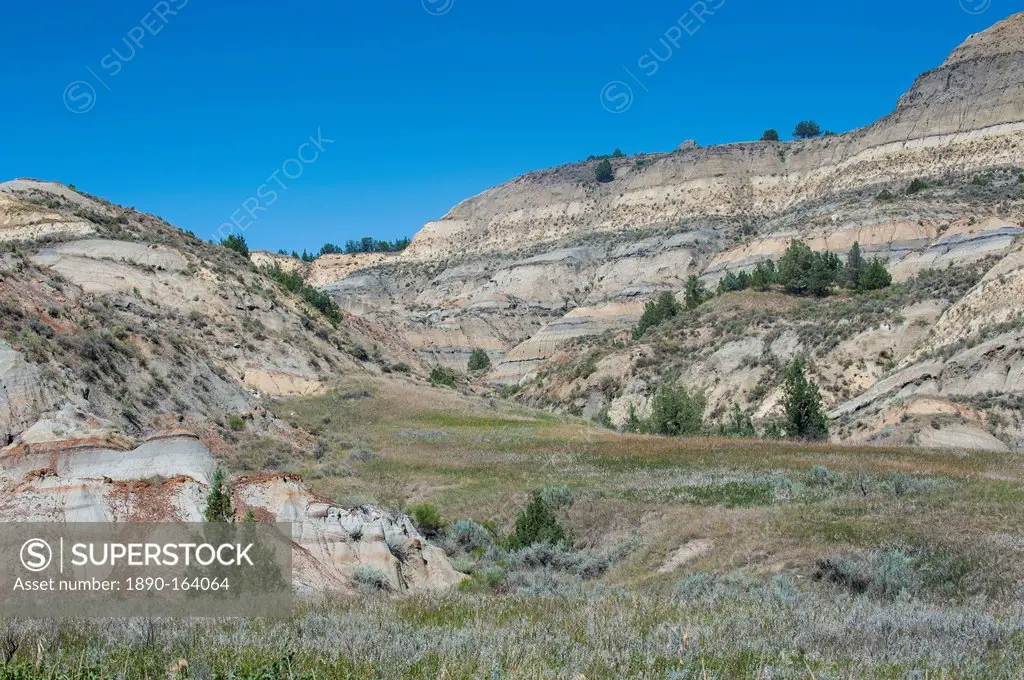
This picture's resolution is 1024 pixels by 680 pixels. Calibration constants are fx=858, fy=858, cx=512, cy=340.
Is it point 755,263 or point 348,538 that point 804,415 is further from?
point 755,263

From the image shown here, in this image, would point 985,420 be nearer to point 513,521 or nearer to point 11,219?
point 513,521

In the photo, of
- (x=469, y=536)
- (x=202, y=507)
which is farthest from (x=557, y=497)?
(x=202, y=507)

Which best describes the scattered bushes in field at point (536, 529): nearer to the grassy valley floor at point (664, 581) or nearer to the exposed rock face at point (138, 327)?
the grassy valley floor at point (664, 581)

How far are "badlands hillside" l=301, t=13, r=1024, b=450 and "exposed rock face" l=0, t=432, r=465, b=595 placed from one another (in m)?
28.5

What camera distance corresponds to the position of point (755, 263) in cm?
9812

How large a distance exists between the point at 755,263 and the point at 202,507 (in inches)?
3534

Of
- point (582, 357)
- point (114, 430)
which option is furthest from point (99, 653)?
point (582, 357)

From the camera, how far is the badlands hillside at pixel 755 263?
52.4 m

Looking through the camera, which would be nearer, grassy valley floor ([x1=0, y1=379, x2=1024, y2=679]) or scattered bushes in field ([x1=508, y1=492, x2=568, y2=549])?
grassy valley floor ([x1=0, y1=379, x2=1024, y2=679])

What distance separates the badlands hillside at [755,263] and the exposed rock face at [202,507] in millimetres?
28473

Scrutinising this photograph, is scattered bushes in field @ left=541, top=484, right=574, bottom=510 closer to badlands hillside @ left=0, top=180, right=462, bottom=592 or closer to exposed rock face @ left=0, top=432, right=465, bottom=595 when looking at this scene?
exposed rock face @ left=0, top=432, right=465, bottom=595

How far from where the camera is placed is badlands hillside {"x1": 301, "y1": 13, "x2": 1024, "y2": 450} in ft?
172

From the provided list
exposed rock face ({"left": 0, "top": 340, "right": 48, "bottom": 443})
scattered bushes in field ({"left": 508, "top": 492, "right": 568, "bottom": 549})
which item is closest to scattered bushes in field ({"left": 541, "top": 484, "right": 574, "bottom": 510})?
scattered bushes in field ({"left": 508, "top": 492, "right": 568, "bottom": 549})

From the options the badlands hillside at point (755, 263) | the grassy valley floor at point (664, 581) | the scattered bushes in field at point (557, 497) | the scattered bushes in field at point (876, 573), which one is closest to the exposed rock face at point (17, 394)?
the grassy valley floor at point (664, 581)
